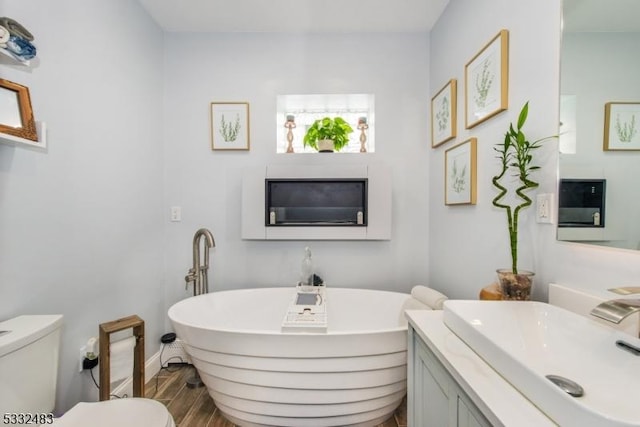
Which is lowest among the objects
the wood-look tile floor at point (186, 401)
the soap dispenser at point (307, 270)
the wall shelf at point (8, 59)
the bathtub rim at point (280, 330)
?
the wood-look tile floor at point (186, 401)

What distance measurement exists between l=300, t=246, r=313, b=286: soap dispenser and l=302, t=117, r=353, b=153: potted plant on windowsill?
85cm

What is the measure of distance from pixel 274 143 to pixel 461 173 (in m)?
1.43

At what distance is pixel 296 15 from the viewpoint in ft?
6.91

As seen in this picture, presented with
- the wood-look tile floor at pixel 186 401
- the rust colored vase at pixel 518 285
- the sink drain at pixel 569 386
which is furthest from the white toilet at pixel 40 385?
the rust colored vase at pixel 518 285

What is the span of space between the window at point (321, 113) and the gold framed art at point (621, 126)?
1632 millimetres

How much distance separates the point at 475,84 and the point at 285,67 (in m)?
1.46

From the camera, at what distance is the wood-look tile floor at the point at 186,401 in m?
1.61

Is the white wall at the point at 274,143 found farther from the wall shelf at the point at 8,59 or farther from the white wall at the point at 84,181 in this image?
the wall shelf at the point at 8,59

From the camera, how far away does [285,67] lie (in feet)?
7.64

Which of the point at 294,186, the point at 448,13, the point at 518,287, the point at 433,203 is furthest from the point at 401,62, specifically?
the point at 518,287

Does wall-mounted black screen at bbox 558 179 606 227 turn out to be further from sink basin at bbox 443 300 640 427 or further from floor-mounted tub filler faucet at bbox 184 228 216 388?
floor-mounted tub filler faucet at bbox 184 228 216 388

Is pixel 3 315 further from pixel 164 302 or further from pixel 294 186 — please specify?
pixel 294 186

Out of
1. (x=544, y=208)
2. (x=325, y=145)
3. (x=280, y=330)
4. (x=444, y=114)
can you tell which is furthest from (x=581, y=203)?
(x=280, y=330)

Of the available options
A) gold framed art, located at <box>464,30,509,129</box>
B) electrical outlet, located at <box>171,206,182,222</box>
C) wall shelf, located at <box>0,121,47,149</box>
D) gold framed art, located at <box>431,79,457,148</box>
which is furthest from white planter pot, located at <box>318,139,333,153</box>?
wall shelf, located at <box>0,121,47,149</box>
